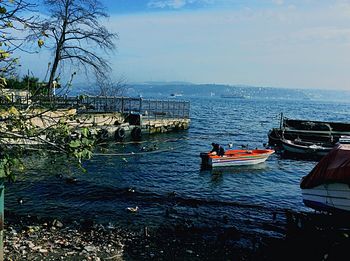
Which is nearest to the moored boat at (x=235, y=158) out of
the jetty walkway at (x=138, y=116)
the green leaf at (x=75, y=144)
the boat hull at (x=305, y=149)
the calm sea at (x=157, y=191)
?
the calm sea at (x=157, y=191)

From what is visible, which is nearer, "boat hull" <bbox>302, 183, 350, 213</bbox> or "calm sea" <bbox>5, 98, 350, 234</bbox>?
"boat hull" <bbox>302, 183, 350, 213</bbox>

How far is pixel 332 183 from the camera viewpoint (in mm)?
14539

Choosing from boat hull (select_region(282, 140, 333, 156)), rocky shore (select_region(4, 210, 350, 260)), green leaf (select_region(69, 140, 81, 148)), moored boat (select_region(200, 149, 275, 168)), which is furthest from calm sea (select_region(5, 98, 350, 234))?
green leaf (select_region(69, 140, 81, 148))

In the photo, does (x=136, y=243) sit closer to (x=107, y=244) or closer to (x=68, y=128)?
(x=107, y=244)

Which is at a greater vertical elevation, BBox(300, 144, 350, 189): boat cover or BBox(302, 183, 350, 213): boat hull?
BBox(300, 144, 350, 189): boat cover

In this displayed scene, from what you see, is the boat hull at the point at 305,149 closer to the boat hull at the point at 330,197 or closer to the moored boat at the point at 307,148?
the moored boat at the point at 307,148

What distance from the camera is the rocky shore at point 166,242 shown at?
39.3 ft

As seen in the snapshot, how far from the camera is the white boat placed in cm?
1412

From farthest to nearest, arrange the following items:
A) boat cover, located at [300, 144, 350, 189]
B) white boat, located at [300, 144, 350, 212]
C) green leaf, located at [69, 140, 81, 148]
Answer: white boat, located at [300, 144, 350, 212] < boat cover, located at [300, 144, 350, 189] < green leaf, located at [69, 140, 81, 148]

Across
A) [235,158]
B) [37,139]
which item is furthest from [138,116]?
[37,139]

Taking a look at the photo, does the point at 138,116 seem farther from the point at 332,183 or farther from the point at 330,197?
the point at 332,183

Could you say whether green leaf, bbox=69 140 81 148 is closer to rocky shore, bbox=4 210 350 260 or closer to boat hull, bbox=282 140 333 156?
rocky shore, bbox=4 210 350 260

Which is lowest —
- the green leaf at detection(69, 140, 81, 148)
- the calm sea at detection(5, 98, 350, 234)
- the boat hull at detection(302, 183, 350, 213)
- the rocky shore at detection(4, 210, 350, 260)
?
the calm sea at detection(5, 98, 350, 234)

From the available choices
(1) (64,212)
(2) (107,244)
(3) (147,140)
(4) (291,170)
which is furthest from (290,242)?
(3) (147,140)
